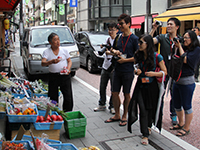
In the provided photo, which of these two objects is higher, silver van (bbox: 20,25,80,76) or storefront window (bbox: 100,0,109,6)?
storefront window (bbox: 100,0,109,6)

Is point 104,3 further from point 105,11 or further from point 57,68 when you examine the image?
point 57,68

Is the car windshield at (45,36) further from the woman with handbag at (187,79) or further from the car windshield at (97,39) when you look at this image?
the woman with handbag at (187,79)

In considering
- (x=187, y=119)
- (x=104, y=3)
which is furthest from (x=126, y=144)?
(x=104, y=3)

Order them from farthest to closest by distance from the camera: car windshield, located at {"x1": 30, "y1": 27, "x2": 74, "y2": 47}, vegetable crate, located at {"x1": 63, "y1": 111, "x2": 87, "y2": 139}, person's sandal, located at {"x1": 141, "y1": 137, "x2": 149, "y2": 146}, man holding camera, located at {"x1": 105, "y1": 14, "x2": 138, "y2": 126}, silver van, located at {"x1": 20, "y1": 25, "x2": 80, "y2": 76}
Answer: car windshield, located at {"x1": 30, "y1": 27, "x2": 74, "y2": 47}
silver van, located at {"x1": 20, "y1": 25, "x2": 80, "y2": 76}
man holding camera, located at {"x1": 105, "y1": 14, "x2": 138, "y2": 126}
vegetable crate, located at {"x1": 63, "y1": 111, "x2": 87, "y2": 139}
person's sandal, located at {"x1": 141, "y1": 137, "x2": 149, "y2": 146}

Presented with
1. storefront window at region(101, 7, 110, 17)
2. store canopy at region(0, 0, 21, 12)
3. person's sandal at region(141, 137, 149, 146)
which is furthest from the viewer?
storefront window at region(101, 7, 110, 17)

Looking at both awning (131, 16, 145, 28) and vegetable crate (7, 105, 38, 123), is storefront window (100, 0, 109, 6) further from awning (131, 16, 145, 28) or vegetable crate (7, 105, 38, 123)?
vegetable crate (7, 105, 38, 123)

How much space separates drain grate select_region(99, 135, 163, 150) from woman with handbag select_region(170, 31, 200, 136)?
69 centimetres

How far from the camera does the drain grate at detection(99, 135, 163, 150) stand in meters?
4.04

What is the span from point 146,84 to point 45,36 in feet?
20.3

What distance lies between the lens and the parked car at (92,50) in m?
10.7

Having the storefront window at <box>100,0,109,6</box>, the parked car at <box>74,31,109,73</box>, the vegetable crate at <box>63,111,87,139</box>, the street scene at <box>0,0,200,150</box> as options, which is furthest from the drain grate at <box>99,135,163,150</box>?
the storefront window at <box>100,0,109,6</box>

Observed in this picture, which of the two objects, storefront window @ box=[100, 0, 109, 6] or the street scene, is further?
storefront window @ box=[100, 0, 109, 6]

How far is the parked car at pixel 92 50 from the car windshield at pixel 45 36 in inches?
64.3

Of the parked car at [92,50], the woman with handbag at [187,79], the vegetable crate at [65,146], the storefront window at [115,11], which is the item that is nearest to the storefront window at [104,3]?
the storefront window at [115,11]
